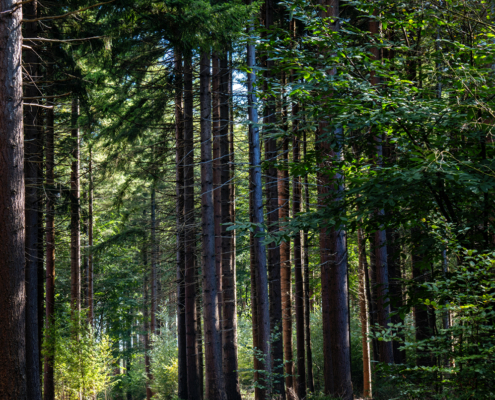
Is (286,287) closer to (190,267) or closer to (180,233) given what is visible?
(190,267)

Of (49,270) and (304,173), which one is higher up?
(304,173)

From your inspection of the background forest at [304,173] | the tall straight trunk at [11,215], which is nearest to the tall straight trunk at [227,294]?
the background forest at [304,173]

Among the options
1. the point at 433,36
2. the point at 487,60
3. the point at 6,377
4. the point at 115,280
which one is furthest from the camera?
the point at 115,280

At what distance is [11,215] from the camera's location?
6129 millimetres

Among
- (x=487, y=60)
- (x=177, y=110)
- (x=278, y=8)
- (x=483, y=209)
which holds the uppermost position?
(x=278, y=8)

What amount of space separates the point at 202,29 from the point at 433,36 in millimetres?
4218

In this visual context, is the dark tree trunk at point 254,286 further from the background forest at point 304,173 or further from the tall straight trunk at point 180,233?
the tall straight trunk at point 180,233

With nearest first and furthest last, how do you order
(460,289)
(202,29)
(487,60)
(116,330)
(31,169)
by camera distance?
(460,289) → (487,60) → (202,29) → (31,169) → (116,330)

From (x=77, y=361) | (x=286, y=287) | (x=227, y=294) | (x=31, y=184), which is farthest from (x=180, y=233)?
(x=31, y=184)

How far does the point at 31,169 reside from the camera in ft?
36.6

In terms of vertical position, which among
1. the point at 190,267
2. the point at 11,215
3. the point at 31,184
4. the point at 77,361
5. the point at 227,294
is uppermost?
the point at 31,184

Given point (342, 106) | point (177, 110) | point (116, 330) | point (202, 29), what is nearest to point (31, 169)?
point (177, 110)

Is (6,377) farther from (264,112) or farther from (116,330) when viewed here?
(116,330)

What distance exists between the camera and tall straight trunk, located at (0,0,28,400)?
5887 mm
